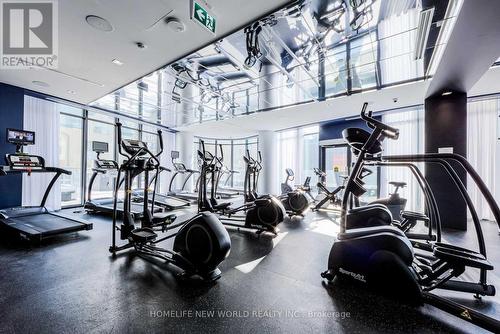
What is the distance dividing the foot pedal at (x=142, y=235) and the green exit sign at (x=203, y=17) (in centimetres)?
281

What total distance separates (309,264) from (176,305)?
1670mm

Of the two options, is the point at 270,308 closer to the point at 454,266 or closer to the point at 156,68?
the point at 454,266

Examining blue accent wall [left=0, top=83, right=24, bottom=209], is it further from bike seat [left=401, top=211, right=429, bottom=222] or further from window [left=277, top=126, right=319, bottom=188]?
window [left=277, top=126, right=319, bottom=188]

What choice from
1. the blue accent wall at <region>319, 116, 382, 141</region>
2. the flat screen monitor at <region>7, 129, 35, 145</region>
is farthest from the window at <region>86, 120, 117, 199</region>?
the blue accent wall at <region>319, 116, 382, 141</region>

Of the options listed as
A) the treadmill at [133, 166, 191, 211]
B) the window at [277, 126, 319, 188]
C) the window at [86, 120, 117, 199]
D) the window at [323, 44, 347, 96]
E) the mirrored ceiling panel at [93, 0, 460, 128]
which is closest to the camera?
the mirrored ceiling panel at [93, 0, 460, 128]

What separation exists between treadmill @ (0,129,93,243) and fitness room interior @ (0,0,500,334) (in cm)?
3

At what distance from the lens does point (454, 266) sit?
1.68 meters

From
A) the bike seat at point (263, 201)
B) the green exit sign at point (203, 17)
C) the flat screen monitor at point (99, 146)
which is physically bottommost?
the bike seat at point (263, 201)

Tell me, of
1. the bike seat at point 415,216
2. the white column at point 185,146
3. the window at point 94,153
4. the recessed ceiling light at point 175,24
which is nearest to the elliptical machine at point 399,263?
the bike seat at point 415,216

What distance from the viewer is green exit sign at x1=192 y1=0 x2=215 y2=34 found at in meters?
2.41

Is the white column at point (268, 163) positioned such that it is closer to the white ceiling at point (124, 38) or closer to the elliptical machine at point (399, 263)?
the white ceiling at point (124, 38)

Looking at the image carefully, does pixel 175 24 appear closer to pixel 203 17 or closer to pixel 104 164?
pixel 203 17

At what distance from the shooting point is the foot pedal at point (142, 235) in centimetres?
275

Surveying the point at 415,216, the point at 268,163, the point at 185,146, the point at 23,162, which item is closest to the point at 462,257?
the point at 415,216
